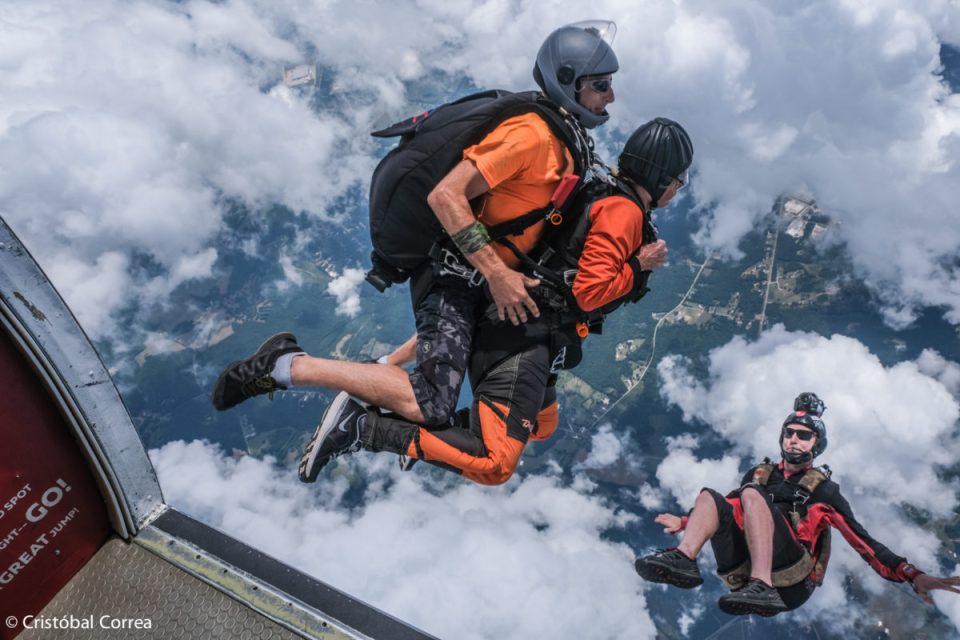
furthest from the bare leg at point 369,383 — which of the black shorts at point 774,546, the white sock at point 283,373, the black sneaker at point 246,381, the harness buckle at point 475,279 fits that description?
the black shorts at point 774,546

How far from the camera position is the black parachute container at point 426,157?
2924 mm

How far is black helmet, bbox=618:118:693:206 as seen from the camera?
3.33 m

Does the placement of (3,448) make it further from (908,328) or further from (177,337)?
(177,337)

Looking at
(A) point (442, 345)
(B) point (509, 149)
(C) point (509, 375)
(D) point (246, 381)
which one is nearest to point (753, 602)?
(C) point (509, 375)

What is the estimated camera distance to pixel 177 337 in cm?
13212

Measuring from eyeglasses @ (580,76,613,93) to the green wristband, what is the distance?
3.63 ft

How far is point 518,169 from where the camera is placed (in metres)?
2.91

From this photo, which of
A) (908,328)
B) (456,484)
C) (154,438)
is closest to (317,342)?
(154,438)

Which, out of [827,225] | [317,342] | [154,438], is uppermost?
[827,225]

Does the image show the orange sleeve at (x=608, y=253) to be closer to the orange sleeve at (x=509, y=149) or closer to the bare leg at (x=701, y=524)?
the orange sleeve at (x=509, y=149)

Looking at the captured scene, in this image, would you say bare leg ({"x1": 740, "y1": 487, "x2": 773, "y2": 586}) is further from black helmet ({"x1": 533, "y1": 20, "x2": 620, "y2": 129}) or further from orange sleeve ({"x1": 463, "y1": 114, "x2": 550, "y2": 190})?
orange sleeve ({"x1": 463, "y1": 114, "x2": 550, "y2": 190})

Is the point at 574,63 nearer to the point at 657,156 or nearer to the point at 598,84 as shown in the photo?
the point at 598,84

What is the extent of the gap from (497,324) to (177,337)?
490 feet

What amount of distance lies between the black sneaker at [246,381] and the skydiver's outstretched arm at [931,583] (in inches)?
211
